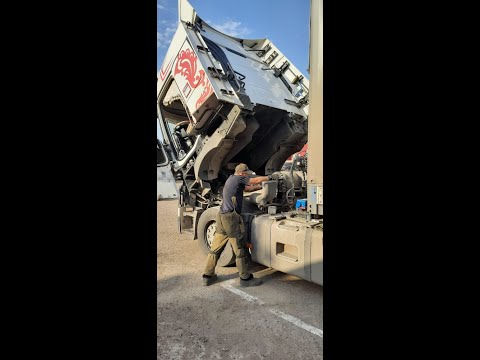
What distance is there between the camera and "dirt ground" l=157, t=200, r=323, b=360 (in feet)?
8.59

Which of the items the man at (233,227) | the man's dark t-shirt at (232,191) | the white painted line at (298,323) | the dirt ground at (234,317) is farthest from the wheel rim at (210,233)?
the white painted line at (298,323)

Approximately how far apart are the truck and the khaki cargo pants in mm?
261

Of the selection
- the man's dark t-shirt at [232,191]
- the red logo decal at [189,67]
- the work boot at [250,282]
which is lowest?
the work boot at [250,282]

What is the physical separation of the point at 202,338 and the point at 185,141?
4162 millimetres

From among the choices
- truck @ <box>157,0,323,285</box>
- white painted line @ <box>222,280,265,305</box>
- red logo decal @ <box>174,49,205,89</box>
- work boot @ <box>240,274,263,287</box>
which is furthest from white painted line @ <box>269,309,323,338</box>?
red logo decal @ <box>174,49,205,89</box>

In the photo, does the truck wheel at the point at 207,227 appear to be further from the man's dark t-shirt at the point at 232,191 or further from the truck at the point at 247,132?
the man's dark t-shirt at the point at 232,191

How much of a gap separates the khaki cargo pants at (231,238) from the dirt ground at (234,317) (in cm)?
35

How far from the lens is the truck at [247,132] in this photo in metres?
3.65

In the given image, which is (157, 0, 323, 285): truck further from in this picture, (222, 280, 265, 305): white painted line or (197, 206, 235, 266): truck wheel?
(222, 280, 265, 305): white painted line

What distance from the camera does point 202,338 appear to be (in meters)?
2.80

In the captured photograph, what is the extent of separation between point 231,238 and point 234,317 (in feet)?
4.16

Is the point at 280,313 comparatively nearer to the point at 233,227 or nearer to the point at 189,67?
the point at 233,227
